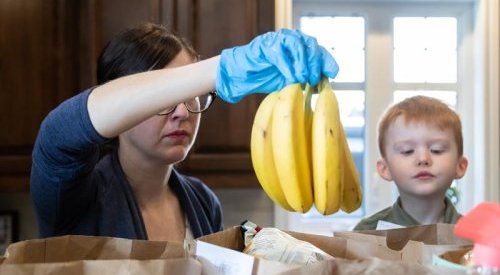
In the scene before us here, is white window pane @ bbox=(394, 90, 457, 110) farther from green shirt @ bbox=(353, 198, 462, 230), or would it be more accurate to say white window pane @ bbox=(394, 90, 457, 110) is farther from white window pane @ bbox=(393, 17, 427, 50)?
green shirt @ bbox=(353, 198, 462, 230)

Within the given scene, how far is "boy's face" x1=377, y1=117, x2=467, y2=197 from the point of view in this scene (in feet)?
4.10

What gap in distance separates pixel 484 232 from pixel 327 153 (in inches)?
7.6

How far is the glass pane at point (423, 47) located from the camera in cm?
241

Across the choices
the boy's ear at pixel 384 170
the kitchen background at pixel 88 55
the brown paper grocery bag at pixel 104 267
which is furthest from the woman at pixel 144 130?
the kitchen background at pixel 88 55

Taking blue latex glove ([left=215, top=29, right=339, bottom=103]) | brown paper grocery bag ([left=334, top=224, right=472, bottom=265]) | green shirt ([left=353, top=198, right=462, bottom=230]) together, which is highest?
blue latex glove ([left=215, top=29, right=339, bottom=103])

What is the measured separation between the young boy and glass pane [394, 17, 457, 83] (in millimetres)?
1107

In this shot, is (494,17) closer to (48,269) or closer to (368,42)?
(368,42)

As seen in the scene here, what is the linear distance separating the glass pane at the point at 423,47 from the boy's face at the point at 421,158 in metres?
1.14

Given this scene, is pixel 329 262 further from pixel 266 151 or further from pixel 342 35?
pixel 342 35

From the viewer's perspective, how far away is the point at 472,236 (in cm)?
52

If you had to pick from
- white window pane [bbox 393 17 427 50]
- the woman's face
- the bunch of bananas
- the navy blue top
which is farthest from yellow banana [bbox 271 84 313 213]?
white window pane [bbox 393 17 427 50]

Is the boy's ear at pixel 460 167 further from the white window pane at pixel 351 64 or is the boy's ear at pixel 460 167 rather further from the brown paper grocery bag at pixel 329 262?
the white window pane at pixel 351 64

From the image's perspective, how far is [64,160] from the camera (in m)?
0.88

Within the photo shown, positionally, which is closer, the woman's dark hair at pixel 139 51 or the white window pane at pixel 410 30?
the woman's dark hair at pixel 139 51
